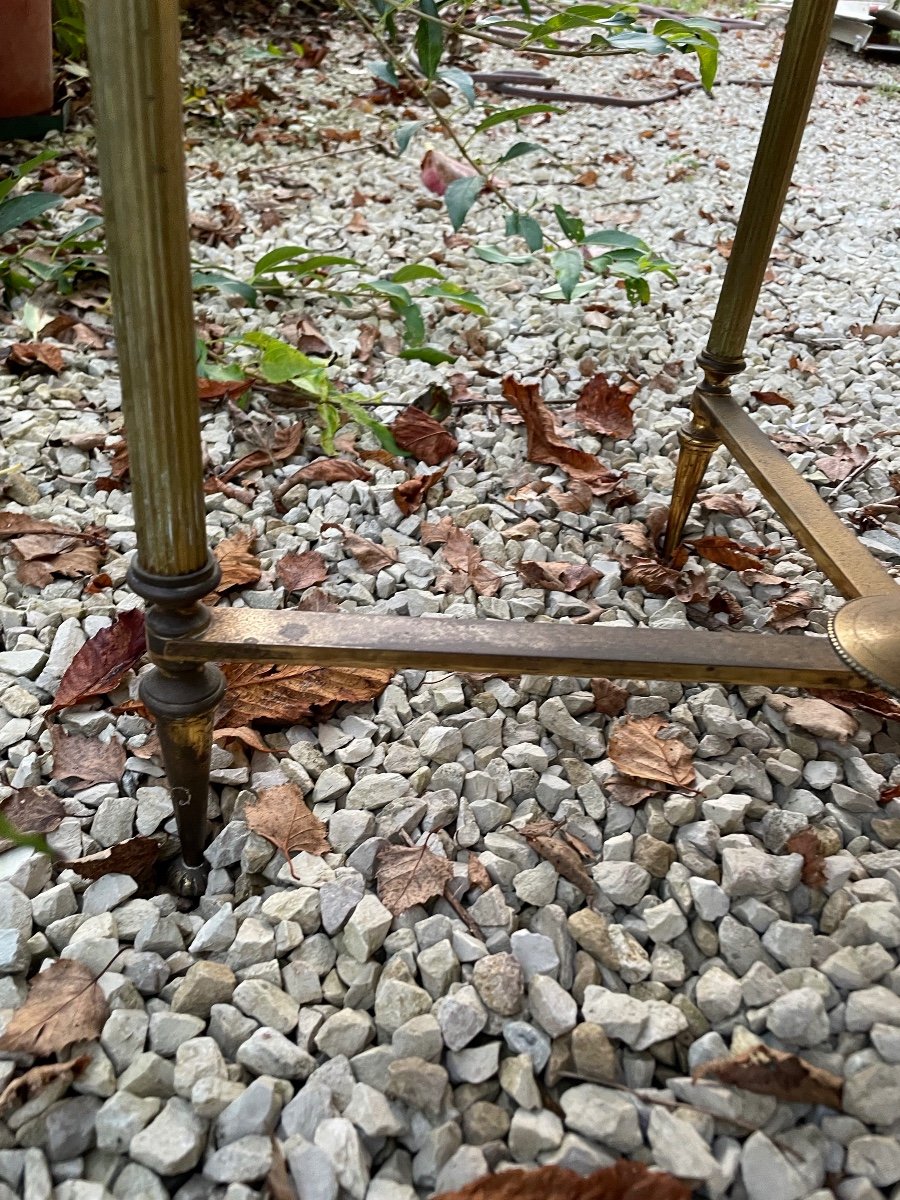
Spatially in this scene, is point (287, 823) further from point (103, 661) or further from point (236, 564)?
point (236, 564)

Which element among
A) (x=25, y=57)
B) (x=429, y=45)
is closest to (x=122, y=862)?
(x=429, y=45)

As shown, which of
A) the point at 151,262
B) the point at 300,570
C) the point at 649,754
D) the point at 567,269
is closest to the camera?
the point at 151,262

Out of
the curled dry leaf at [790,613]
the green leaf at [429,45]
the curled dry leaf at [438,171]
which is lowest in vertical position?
the curled dry leaf at [790,613]

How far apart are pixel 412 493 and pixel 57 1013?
78cm

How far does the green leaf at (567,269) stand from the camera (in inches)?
60.1

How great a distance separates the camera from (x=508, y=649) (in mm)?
776

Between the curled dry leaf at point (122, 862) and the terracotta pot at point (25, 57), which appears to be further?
the terracotta pot at point (25, 57)

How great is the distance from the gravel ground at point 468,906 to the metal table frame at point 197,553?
12cm

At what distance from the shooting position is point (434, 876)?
83cm

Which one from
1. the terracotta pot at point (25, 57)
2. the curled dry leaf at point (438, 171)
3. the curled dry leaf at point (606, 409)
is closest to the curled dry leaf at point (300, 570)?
the curled dry leaf at point (606, 409)

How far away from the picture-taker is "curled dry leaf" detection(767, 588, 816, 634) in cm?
116

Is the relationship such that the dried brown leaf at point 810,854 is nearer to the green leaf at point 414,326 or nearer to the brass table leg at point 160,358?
the brass table leg at point 160,358

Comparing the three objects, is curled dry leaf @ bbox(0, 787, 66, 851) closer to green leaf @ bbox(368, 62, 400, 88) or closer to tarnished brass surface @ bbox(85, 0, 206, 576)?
tarnished brass surface @ bbox(85, 0, 206, 576)

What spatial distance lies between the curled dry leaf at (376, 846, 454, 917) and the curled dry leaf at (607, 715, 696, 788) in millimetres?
201
